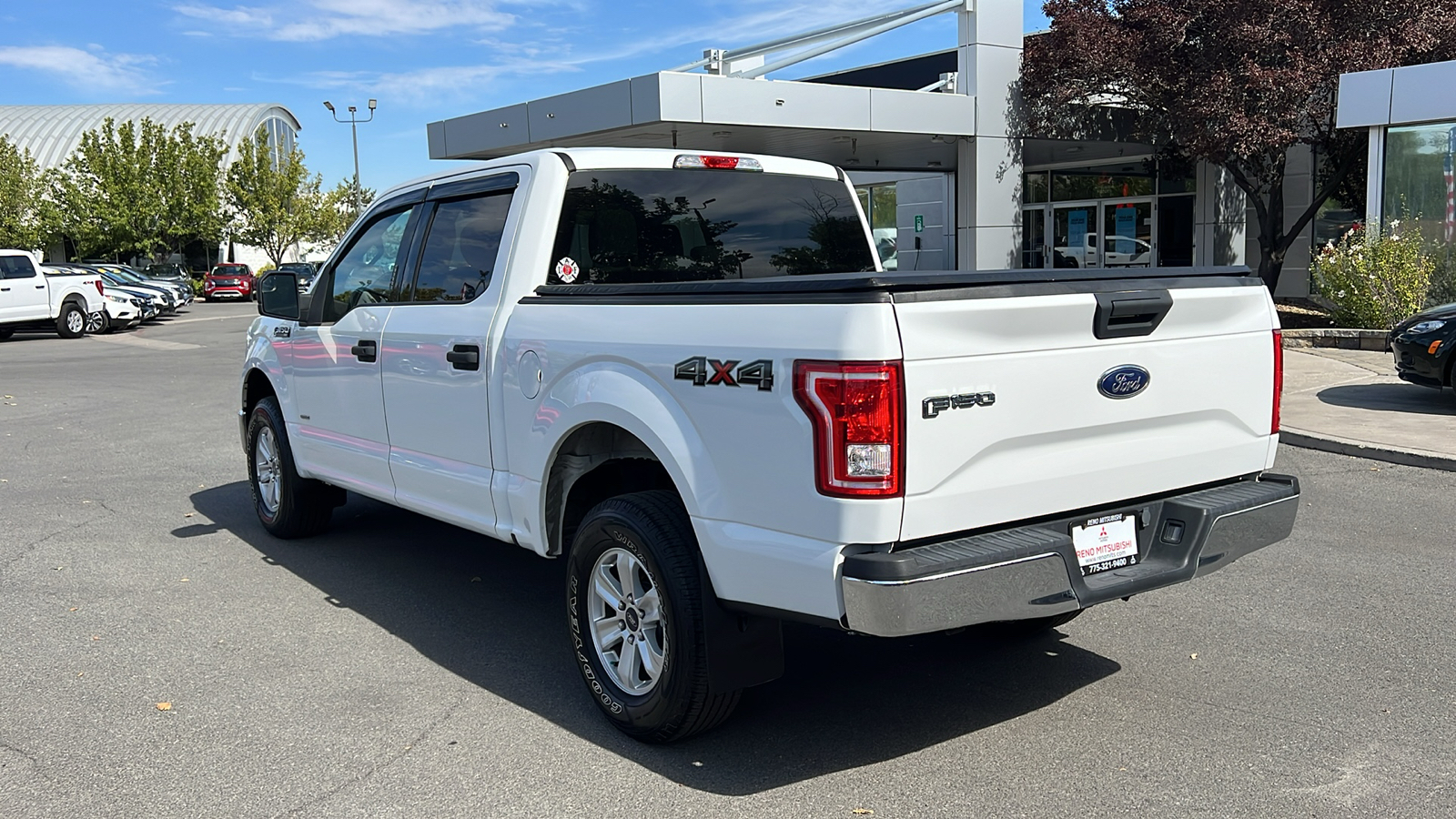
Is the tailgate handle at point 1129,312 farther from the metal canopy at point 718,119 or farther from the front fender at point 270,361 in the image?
the metal canopy at point 718,119

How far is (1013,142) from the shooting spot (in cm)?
2175

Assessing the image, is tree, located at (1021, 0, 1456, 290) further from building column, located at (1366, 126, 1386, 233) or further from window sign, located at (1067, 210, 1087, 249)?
window sign, located at (1067, 210, 1087, 249)

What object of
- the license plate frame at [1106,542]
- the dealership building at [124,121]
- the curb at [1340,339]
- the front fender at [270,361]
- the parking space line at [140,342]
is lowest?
the parking space line at [140,342]

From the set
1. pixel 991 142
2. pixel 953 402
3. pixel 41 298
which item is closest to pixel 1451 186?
pixel 991 142

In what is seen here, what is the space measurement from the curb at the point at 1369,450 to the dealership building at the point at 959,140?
28.5ft

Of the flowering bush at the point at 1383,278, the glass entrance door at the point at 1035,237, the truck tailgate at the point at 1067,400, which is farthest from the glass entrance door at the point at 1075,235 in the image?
the truck tailgate at the point at 1067,400

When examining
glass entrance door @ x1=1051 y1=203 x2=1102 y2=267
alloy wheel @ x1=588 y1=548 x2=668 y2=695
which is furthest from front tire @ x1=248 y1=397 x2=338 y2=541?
glass entrance door @ x1=1051 y1=203 x2=1102 y2=267

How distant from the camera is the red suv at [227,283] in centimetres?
4822

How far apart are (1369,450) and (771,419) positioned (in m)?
7.39

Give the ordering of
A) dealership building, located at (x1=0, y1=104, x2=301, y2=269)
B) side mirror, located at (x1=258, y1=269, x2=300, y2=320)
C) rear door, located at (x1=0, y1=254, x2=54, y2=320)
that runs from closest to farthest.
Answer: side mirror, located at (x1=258, y1=269, x2=300, y2=320) → rear door, located at (x1=0, y1=254, x2=54, y2=320) → dealership building, located at (x1=0, y1=104, x2=301, y2=269)

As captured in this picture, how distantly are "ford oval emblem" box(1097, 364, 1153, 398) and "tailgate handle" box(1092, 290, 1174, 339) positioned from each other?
11 cm

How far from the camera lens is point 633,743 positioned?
4.20 m

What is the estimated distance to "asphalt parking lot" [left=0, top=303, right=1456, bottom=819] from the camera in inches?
148

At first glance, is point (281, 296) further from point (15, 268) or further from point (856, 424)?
point (15, 268)
